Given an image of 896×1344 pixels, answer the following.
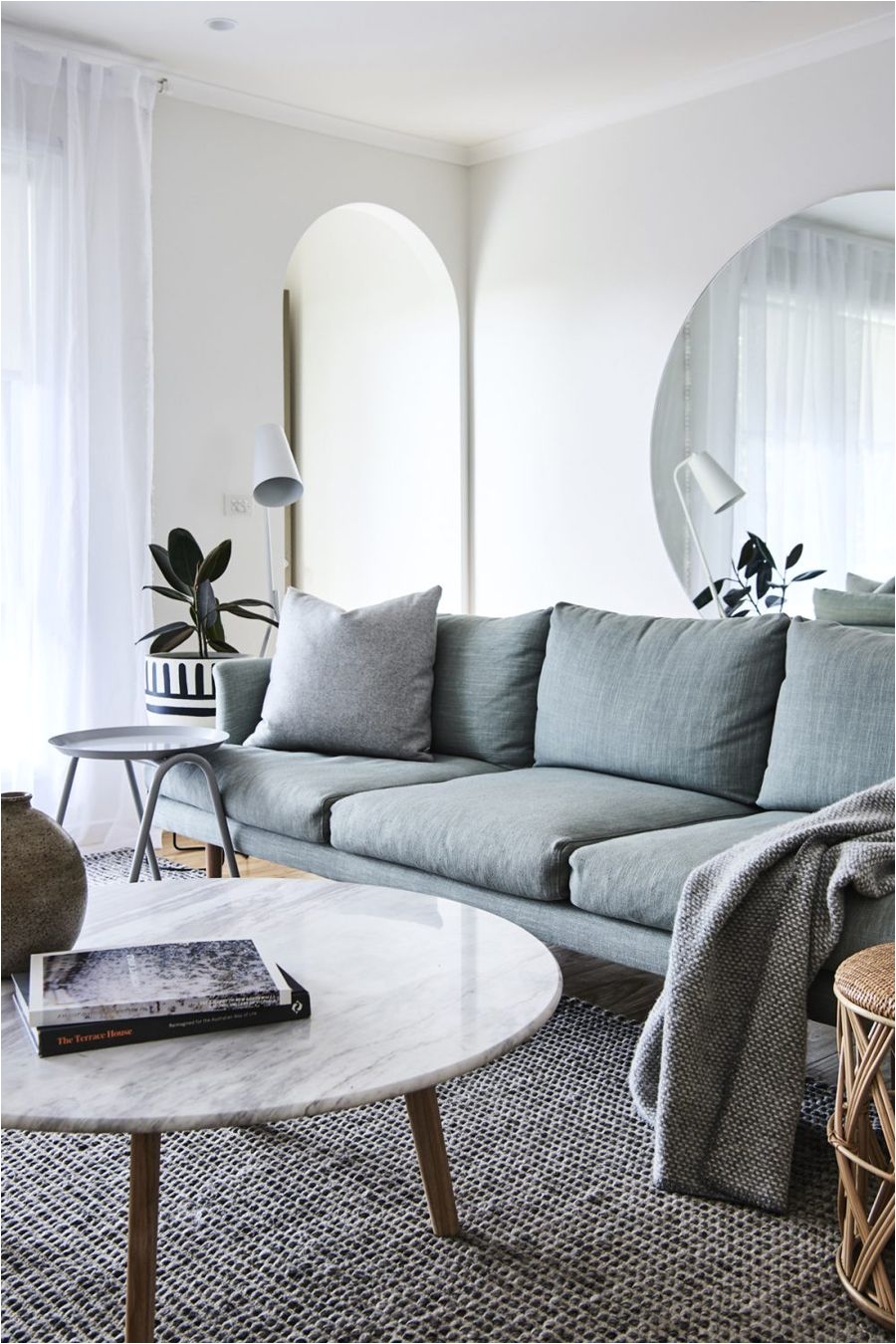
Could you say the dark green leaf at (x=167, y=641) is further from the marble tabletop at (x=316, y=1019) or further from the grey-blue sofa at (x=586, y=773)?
the marble tabletop at (x=316, y=1019)

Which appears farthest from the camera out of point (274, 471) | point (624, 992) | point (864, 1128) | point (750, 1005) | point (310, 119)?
point (310, 119)

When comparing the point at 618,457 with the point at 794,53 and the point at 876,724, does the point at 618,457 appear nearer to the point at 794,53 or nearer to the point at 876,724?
the point at 794,53

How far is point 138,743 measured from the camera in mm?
3309

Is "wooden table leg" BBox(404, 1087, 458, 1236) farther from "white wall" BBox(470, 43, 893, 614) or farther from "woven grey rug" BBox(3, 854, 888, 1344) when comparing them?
"white wall" BBox(470, 43, 893, 614)

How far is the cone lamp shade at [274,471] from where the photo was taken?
437cm

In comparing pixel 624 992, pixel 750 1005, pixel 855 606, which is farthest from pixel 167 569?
pixel 750 1005

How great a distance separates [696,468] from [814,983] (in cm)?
248

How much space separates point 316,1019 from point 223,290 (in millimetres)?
3655

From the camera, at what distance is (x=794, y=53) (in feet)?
13.4

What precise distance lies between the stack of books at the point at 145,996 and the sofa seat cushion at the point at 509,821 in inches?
38.0

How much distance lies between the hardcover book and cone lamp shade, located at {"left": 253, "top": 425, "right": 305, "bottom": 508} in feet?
9.38

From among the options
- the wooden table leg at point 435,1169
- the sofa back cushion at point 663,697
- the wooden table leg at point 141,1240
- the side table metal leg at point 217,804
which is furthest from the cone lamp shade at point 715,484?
the wooden table leg at point 141,1240

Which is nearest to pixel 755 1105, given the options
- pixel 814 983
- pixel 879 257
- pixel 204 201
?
pixel 814 983

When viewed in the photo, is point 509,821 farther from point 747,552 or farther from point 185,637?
point 747,552
